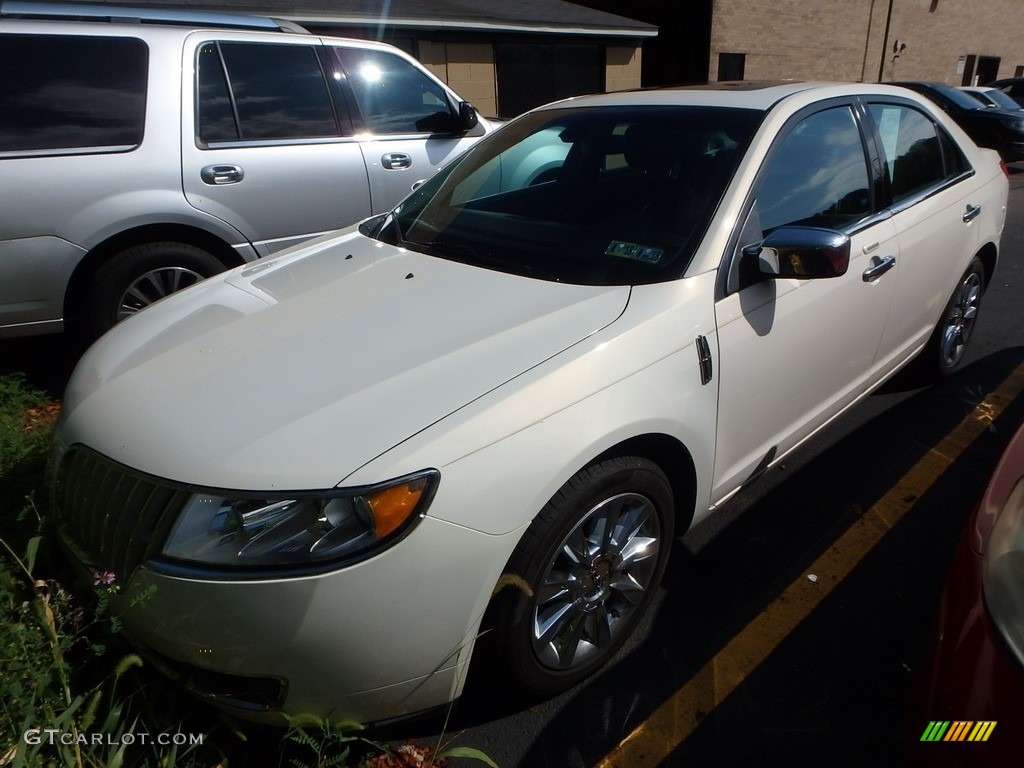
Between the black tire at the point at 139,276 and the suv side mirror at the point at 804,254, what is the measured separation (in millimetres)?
3138

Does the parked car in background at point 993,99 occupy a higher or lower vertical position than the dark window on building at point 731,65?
lower

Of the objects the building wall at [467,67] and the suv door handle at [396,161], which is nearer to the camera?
the suv door handle at [396,161]

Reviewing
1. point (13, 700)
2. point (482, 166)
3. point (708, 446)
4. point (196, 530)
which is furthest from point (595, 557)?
point (482, 166)

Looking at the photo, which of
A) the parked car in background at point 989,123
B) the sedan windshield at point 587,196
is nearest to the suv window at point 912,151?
the sedan windshield at point 587,196

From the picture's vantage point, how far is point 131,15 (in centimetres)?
457

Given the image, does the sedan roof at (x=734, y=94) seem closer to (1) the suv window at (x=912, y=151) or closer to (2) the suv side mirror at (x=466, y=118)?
(1) the suv window at (x=912, y=151)

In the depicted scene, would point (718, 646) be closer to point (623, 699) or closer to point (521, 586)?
point (623, 699)

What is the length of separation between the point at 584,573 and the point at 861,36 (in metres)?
24.8

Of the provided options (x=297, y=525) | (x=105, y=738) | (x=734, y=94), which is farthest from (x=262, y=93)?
(x=105, y=738)

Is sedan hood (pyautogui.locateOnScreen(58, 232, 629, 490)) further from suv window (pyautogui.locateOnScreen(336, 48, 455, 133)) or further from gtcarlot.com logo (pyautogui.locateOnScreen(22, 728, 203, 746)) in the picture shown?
suv window (pyautogui.locateOnScreen(336, 48, 455, 133))

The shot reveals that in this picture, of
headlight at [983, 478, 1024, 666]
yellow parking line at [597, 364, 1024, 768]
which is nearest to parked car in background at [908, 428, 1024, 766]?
headlight at [983, 478, 1024, 666]

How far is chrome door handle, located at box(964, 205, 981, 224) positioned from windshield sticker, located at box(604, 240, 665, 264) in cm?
220

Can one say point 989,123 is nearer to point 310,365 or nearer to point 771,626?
point 771,626

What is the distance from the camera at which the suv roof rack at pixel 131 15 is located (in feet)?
14.0
